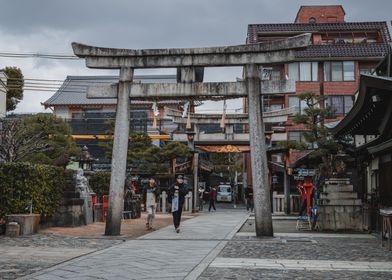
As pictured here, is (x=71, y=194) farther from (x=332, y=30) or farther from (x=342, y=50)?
(x=332, y=30)

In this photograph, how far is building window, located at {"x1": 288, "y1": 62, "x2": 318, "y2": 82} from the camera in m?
41.8

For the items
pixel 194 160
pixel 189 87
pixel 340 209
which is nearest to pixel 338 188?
pixel 340 209

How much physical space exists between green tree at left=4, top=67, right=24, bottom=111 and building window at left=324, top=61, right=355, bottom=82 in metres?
25.5

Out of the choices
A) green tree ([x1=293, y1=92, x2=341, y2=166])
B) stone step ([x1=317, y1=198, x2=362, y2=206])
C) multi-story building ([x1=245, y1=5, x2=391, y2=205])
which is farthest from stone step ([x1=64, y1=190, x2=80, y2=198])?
multi-story building ([x1=245, y1=5, x2=391, y2=205])

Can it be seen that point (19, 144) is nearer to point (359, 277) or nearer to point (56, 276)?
point (56, 276)

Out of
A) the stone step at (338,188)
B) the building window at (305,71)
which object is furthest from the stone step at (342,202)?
the building window at (305,71)

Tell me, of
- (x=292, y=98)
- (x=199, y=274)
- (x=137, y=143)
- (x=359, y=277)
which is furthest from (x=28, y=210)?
(x=292, y=98)

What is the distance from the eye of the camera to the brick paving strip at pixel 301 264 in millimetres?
8344

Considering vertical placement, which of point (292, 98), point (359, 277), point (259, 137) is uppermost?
point (292, 98)

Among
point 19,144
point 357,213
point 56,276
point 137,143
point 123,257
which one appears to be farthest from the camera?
point 137,143

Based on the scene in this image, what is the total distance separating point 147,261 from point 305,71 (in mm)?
35618

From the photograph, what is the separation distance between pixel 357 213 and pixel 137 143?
1663cm

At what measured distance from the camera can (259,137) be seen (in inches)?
553

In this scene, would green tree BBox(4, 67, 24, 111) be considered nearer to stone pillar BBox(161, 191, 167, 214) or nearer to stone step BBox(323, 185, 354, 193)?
stone pillar BBox(161, 191, 167, 214)
